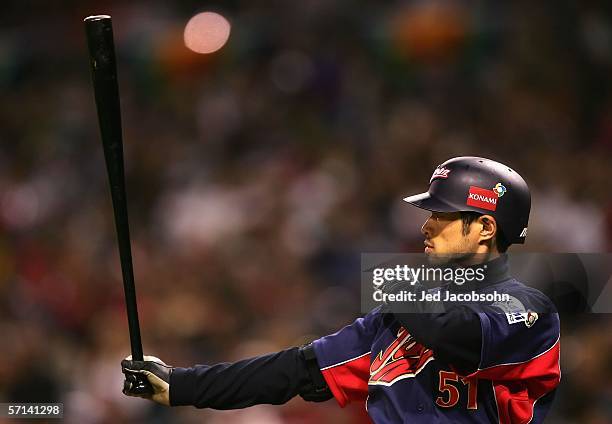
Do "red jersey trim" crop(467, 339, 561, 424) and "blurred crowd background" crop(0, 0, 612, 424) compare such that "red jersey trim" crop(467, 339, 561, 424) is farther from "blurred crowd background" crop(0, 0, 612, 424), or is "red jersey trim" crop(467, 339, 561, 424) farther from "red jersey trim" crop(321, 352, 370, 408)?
"blurred crowd background" crop(0, 0, 612, 424)

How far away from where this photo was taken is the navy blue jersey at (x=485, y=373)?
2.75 m

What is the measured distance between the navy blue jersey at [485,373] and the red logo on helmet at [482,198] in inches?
8.5

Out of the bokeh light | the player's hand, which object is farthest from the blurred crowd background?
the player's hand

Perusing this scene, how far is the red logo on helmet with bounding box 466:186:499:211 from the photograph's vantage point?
2.92 meters

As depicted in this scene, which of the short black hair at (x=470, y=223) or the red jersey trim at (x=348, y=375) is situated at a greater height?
the short black hair at (x=470, y=223)

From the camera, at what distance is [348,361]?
10.3 feet

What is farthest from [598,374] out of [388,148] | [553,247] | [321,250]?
[388,148]

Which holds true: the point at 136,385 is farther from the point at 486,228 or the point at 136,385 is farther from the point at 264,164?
the point at 264,164

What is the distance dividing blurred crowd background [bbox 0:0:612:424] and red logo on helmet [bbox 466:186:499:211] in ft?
6.78

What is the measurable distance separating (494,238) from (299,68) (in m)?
4.85

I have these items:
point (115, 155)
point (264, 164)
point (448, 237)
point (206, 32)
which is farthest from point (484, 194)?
point (206, 32)

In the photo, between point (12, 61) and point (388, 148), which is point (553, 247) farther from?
point (12, 61)

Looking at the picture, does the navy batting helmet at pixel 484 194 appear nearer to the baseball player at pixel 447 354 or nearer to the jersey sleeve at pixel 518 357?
the baseball player at pixel 447 354

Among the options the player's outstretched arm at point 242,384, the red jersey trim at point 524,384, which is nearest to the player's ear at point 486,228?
the red jersey trim at point 524,384
